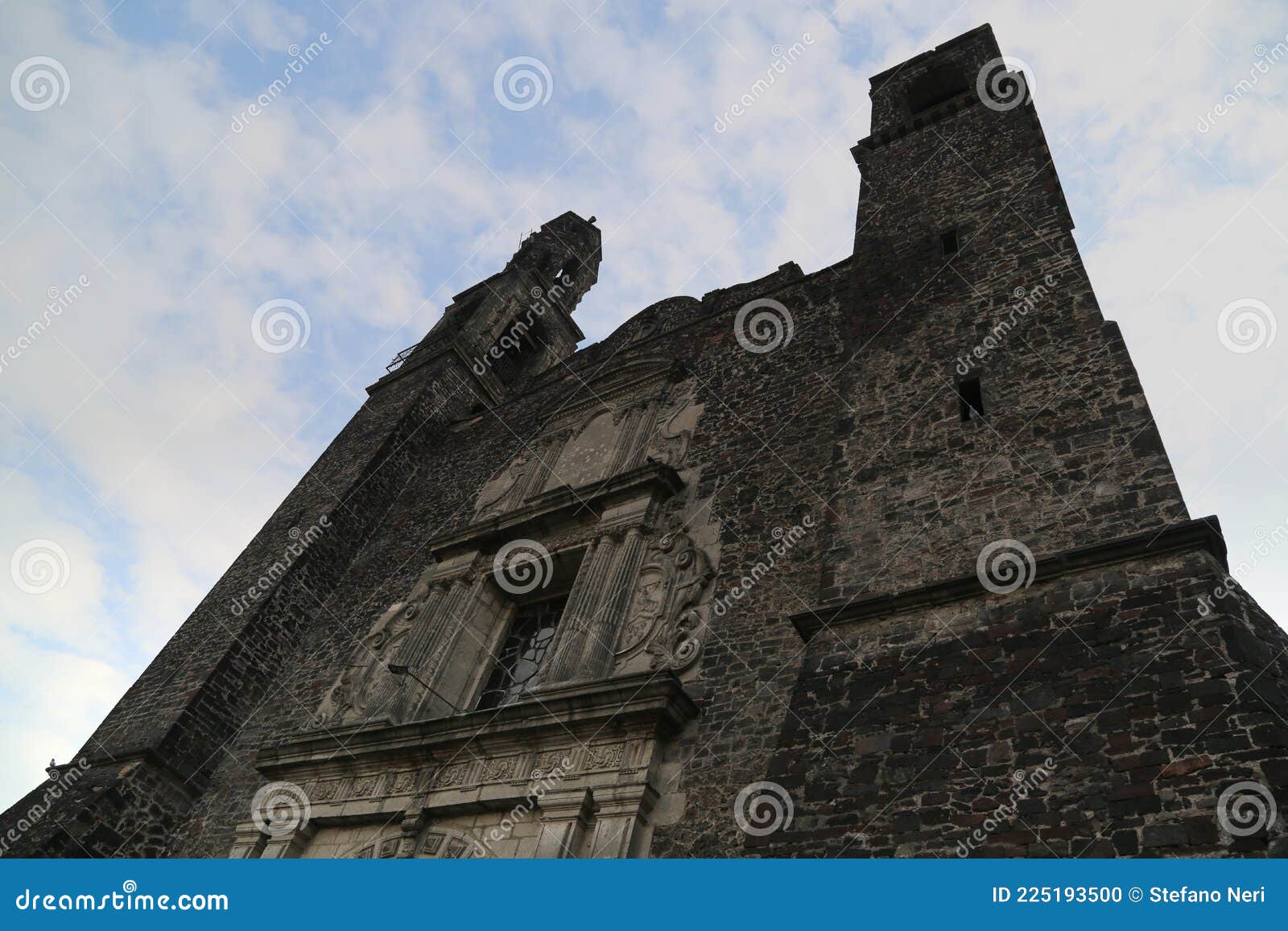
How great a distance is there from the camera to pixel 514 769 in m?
7.40

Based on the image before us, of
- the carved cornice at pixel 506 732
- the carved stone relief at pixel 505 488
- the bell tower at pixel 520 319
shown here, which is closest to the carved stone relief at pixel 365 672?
the carved cornice at pixel 506 732

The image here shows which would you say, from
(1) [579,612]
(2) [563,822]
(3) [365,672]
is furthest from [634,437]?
(2) [563,822]

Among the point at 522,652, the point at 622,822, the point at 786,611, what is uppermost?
the point at 522,652

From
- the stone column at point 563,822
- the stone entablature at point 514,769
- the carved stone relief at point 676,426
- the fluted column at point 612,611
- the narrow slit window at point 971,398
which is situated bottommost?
the stone column at point 563,822

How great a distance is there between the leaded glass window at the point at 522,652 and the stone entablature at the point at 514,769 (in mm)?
1089

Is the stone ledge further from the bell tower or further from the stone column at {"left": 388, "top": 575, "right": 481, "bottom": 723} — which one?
the bell tower

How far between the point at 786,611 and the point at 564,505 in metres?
3.56

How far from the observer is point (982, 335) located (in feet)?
26.0

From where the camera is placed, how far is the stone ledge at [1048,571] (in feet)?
17.7

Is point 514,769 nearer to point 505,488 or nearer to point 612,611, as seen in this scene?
point 612,611

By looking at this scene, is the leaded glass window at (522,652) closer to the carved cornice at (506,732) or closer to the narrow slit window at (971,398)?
the carved cornice at (506,732)

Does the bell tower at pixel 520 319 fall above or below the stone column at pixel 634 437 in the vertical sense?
above

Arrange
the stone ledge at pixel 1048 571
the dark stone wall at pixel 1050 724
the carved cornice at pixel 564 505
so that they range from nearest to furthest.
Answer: the dark stone wall at pixel 1050 724 → the stone ledge at pixel 1048 571 → the carved cornice at pixel 564 505

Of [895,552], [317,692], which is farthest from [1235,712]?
[317,692]
